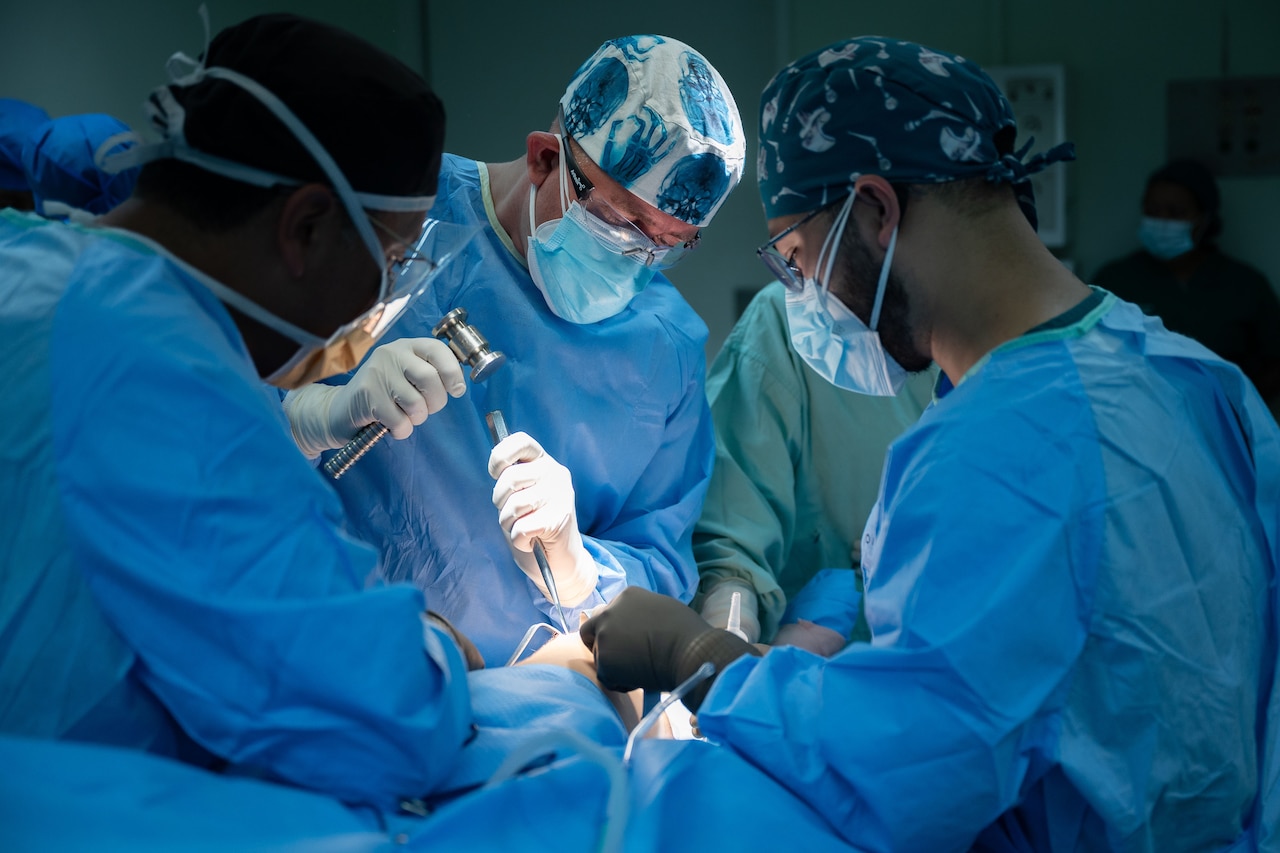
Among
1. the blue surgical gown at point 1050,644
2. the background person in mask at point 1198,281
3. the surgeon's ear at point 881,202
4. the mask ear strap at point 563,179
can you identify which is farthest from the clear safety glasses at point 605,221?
the background person in mask at point 1198,281

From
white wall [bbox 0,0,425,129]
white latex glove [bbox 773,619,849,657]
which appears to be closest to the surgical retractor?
white latex glove [bbox 773,619,849,657]

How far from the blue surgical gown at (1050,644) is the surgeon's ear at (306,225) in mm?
697

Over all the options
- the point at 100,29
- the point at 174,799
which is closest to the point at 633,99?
the point at 174,799

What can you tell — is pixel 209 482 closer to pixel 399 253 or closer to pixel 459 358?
pixel 399 253

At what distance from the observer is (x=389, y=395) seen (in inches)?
66.4

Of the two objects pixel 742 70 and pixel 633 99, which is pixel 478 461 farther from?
pixel 742 70

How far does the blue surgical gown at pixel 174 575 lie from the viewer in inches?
39.5

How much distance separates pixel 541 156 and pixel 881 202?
754 mm

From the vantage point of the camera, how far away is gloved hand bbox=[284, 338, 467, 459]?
1.68 metres

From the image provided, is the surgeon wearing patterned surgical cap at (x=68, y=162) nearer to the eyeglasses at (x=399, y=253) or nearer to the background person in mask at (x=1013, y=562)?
the eyeglasses at (x=399, y=253)

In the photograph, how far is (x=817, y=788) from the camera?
1195mm

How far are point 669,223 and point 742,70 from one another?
2.34m

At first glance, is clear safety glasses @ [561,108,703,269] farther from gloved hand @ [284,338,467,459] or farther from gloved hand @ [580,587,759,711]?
gloved hand @ [580,587,759,711]

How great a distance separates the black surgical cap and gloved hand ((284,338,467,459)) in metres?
A: 0.49
